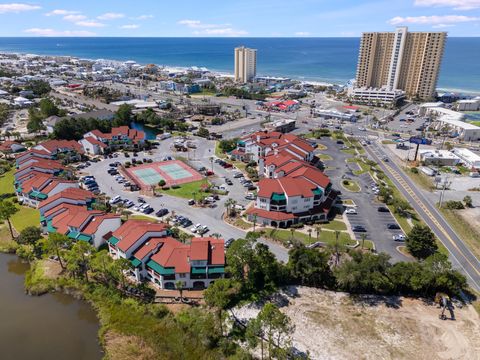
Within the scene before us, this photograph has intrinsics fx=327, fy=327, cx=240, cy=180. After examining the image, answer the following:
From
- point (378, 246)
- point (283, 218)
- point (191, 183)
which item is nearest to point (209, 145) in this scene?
point (191, 183)

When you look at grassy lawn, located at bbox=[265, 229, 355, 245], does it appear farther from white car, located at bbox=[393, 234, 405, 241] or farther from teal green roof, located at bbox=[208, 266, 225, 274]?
teal green roof, located at bbox=[208, 266, 225, 274]

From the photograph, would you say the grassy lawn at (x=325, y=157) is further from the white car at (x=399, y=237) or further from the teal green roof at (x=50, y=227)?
the teal green roof at (x=50, y=227)

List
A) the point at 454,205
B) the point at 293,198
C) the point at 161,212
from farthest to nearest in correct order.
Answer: the point at 454,205 < the point at 161,212 < the point at 293,198

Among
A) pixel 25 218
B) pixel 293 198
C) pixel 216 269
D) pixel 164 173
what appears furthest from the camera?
pixel 164 173

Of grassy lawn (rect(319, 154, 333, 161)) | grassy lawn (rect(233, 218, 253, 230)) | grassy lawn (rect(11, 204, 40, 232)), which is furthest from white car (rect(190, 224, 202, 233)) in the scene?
grassy lawn (rect(319, 154, 333, 161))

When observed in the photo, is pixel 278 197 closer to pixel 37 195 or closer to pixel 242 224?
pixel 242 224

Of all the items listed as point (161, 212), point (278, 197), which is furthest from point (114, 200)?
point (278, 197)

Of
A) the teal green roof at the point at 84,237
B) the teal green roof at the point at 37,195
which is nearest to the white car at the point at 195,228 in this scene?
the teal green roof at the point at 84,237
